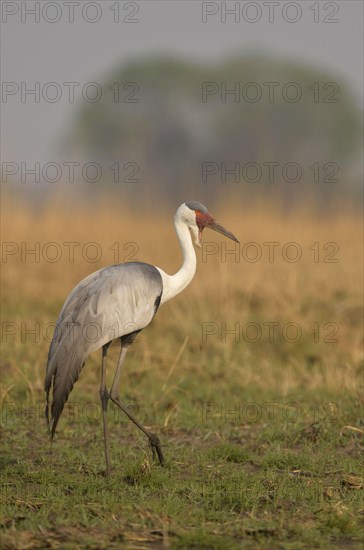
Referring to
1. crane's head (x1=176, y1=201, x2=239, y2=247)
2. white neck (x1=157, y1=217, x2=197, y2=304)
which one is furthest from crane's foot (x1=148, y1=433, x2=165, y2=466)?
crane's head (x1=176, y1=201, x2=239, y2=247)

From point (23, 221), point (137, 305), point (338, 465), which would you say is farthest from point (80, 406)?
point (23, 221)

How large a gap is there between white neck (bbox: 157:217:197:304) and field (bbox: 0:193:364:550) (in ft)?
3.20

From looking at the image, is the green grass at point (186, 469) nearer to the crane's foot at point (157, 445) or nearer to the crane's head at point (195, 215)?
the crane's foot at point (157, 445)

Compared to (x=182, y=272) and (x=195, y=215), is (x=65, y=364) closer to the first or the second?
(x=182, y=272)

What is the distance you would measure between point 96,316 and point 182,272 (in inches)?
28.7

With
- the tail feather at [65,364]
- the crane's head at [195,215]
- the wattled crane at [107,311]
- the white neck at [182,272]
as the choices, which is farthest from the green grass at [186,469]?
the crane's head at [195,215]

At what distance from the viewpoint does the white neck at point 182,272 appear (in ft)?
19.5

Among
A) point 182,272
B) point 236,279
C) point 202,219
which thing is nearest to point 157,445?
point 182,272

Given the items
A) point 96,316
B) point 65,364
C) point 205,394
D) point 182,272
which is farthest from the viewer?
point 205,394

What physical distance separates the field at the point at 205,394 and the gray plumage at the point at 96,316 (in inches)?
21.4

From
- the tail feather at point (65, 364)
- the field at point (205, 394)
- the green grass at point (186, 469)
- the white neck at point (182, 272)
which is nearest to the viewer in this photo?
the green grass at point (186, 469)

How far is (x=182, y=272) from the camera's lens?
5.98 m

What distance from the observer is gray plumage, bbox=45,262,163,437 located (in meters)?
5.33

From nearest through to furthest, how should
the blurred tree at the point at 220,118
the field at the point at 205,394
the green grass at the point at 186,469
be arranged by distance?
the green grass at the point at 186,469 → the field at the point at 205,394 → the blurred tree at the point at 220,118
